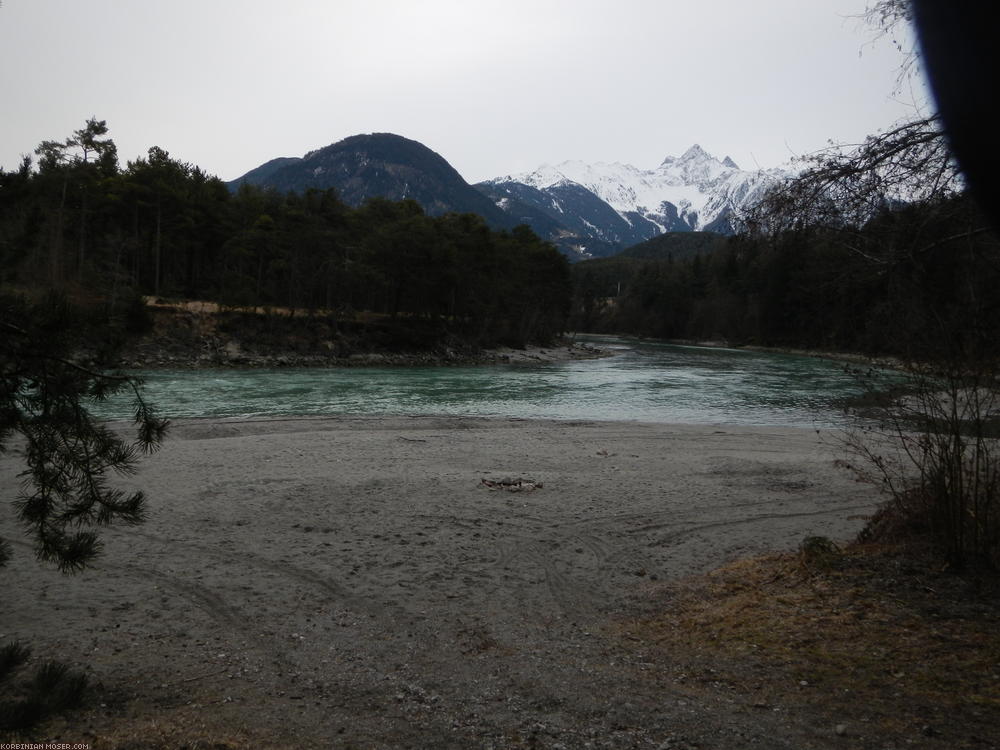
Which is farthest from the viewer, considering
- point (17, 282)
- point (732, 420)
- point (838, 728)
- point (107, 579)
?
point (732, 420)

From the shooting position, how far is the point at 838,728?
354cm

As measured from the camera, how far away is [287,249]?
58.5m

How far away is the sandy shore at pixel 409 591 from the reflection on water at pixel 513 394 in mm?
9947

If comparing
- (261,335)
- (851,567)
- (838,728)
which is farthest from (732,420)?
(261,335)

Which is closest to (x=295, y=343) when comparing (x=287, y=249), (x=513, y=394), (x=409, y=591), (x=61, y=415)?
(x=287, y=249)

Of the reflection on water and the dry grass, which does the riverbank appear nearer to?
the reflection on water

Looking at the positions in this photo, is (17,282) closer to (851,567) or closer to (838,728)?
(838,728)

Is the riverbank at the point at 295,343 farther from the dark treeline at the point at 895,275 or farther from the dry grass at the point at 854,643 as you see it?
the dark treeline at the point at 895,275

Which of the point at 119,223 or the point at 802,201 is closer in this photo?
the point at 802,201

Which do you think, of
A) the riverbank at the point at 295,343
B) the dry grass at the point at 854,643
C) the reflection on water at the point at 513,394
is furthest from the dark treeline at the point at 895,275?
the riverbank at the point at 295,343

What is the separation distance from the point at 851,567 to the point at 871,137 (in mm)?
3810

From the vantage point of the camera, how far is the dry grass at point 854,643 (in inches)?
144

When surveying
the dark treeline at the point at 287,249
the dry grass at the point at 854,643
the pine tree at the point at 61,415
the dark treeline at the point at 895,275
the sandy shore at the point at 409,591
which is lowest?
the sandy shore at the point at 409,591

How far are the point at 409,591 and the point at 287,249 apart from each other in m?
57.4
